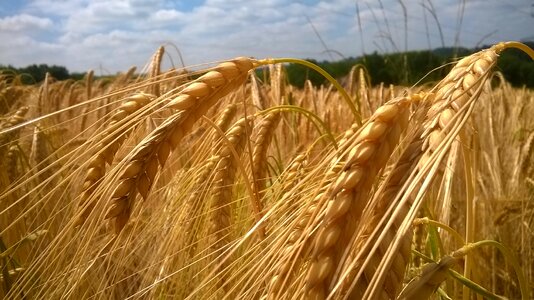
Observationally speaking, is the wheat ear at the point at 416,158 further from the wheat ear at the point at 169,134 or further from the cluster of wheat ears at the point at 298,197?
the wheat ear at the point at 169,134

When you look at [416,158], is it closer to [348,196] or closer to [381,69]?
[348,196]

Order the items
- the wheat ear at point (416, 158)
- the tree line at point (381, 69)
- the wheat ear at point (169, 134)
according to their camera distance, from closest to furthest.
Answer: the wheat ear at point (416, 158)
the wheat ear at point (169, 134)
the tree line at point (381, 69)

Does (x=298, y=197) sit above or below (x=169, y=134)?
below

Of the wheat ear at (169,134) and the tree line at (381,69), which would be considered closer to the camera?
the wheat ear at (169,134)

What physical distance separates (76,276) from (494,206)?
6.62 ft

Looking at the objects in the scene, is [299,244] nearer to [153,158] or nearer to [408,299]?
[408,299]

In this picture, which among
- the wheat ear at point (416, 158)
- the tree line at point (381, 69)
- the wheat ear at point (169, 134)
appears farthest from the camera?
the tree line at point (381, 69)

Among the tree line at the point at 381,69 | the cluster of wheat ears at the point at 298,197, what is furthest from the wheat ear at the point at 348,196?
the tree line at the point at 381,69

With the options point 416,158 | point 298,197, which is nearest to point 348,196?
point 416,158

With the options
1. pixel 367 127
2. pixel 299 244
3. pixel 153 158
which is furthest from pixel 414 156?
pixel 153 158

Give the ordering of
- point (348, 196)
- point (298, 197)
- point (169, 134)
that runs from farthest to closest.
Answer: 1. point (298, 197)
2. point (169, 134)
3. point (348, 196)

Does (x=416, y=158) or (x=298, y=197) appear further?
(x=298, y=197)

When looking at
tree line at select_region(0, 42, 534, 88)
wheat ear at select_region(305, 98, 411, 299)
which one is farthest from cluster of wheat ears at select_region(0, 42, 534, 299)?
tree line at select_region(0, 42, 534, 88)

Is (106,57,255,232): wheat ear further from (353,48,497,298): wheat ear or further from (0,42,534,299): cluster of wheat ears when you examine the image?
(353,48,497,298): wheat ear
